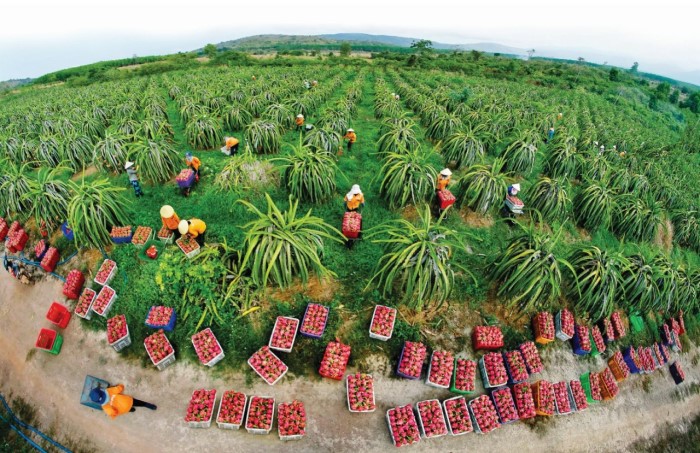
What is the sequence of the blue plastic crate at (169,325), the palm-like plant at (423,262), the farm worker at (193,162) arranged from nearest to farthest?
the palm-like plant at (423,262), the blue plastic crate at (169,325), the farm worker at (193,162)

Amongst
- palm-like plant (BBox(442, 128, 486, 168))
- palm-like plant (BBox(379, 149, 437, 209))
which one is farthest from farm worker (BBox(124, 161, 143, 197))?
palm-like plant (BBox(442, 128, 486, 168))

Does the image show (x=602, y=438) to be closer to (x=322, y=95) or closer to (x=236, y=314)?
(x=236, y=314)

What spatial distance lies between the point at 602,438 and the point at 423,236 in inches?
274

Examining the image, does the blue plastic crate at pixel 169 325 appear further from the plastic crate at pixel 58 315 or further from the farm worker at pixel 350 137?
the farm worker at pixel 350 137

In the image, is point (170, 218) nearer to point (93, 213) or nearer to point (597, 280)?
point (93, 213)

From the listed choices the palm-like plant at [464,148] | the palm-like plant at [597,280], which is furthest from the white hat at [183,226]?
the palm-like plant at [464,148]

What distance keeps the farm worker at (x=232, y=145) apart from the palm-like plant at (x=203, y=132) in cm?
192

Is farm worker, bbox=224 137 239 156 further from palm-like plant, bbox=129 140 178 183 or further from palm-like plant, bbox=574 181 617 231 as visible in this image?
palm-like plant, bbox=574 181 617 231

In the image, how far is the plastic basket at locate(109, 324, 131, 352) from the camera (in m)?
7.32

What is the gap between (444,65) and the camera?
5666 cm

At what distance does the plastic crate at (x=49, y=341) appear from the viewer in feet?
24.7

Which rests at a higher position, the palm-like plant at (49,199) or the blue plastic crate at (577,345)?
the palm-like plant at (49,199)

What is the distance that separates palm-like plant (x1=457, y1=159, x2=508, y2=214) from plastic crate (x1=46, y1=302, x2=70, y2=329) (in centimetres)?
1332

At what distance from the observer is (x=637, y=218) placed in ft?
36.4
